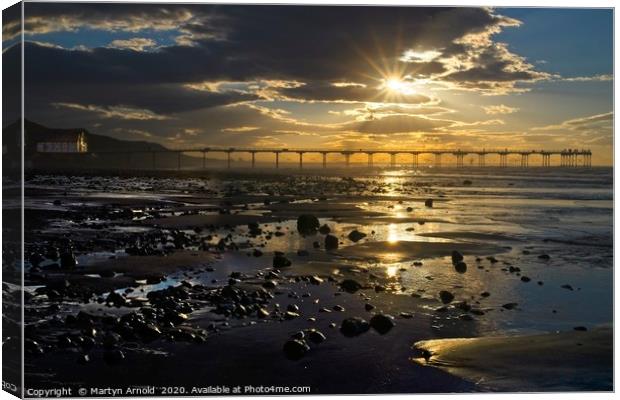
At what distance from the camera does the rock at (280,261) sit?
9.84 m

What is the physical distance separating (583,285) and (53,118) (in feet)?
22.9

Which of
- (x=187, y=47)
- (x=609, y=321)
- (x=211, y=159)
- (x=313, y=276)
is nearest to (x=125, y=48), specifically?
(x=187, y=47)

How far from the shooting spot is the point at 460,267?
1011 centimetres

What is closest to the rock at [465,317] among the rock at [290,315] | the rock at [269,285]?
the rock at [290,315]

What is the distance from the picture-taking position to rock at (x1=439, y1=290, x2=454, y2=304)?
8398mm

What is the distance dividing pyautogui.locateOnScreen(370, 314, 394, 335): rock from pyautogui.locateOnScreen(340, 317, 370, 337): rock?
4.1 inches

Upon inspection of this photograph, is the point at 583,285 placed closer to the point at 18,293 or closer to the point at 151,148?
the point at 151,148

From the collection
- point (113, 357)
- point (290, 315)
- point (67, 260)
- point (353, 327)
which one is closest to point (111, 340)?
point (113, 357)

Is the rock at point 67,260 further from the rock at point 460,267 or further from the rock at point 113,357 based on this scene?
the rock at point 460,267

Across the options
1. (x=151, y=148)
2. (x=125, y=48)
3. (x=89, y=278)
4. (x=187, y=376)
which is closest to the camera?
(x=187, y=376)

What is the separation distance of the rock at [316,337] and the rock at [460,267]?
338 centimetres

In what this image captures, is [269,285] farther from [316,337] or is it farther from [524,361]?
[524,361]

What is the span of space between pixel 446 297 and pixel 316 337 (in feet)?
6.68

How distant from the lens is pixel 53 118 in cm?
807
